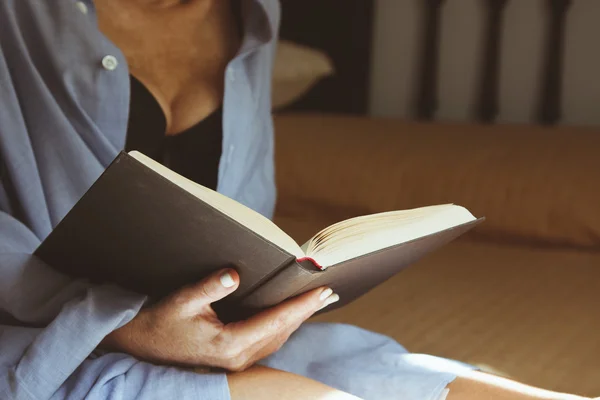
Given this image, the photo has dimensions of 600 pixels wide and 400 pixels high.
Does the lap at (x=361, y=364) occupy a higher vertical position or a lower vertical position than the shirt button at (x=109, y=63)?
lower

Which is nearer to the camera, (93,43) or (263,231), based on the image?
(263,231)

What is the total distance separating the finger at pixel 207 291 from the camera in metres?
0.49

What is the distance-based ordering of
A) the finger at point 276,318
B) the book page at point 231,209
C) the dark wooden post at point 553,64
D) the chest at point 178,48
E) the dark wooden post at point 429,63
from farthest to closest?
1. the dark wooden post at point 429,63
2. the dark wooden post at point 553,64
3. the chest at point 178,48
4. the finger at point 276,318
5. the book page at point 231,209

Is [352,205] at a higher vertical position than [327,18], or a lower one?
lower

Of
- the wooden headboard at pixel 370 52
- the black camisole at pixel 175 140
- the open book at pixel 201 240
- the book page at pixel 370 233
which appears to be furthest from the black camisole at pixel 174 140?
the wooden headboard at pixel 370 52

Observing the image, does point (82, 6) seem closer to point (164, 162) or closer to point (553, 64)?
point (164, 162)

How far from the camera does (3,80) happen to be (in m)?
0.68

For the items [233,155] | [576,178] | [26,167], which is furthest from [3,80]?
[576,178]

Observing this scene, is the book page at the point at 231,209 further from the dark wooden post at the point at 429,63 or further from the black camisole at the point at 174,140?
the dark wooden post at the point at 429,63

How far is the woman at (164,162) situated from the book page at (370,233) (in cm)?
6

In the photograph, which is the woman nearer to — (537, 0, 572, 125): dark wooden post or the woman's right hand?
the woman's right hand

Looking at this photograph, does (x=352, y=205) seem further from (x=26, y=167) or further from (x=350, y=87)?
(x=26, y=167)

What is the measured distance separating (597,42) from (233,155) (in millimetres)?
1082

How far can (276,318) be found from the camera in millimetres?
530
